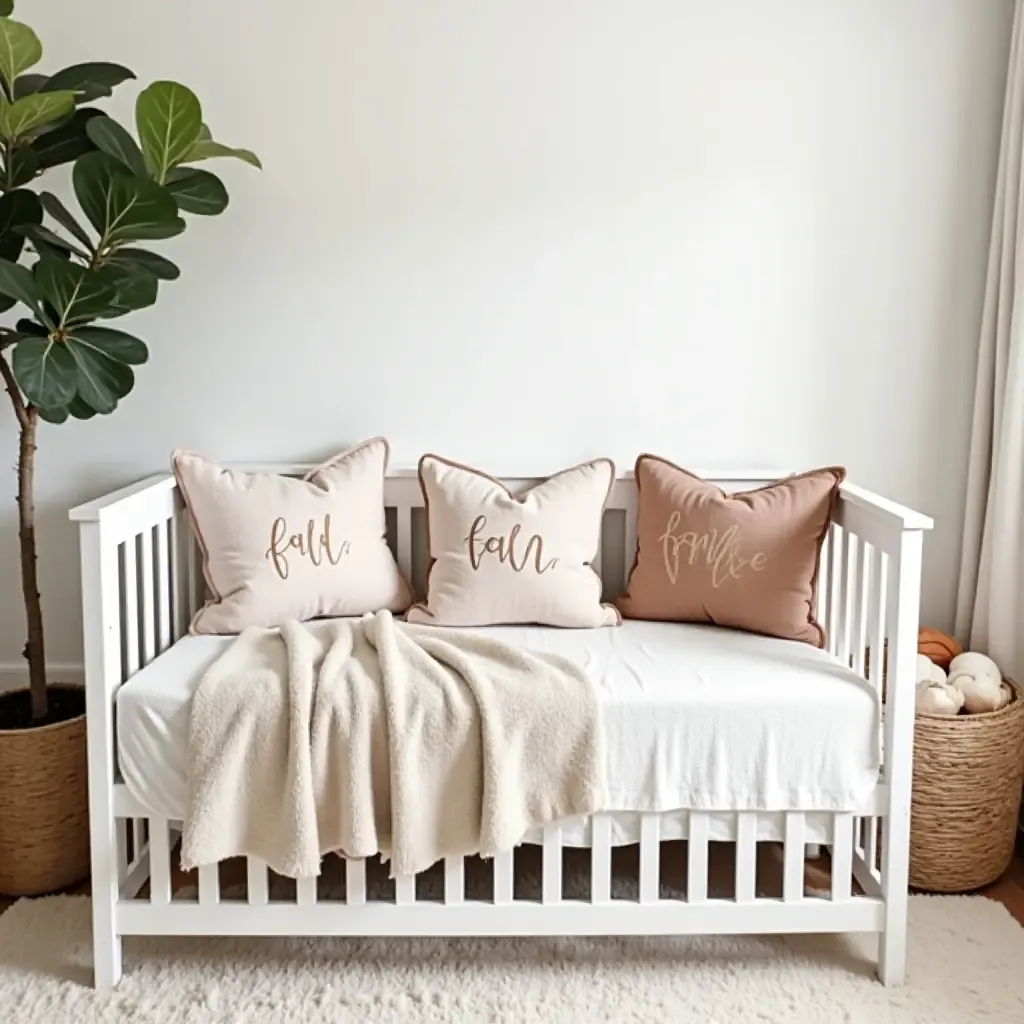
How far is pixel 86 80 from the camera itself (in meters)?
2.17

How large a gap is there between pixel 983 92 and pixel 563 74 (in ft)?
2.97

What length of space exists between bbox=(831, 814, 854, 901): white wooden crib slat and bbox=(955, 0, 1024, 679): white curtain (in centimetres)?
73

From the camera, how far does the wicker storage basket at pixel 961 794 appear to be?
2.29 meters

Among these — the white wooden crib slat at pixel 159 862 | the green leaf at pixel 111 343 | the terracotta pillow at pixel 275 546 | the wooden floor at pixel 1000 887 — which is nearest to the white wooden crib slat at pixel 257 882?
the white wooden crib slat at pixel 159 862

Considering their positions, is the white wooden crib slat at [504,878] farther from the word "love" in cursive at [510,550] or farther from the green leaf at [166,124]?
the green leaf at [166,124]

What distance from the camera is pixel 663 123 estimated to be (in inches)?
101

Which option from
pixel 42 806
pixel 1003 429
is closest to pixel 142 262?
pixel 42 806

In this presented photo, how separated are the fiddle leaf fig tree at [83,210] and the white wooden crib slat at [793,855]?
4.53 ft

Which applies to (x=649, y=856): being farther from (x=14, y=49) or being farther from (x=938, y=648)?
(x=14, y=49)

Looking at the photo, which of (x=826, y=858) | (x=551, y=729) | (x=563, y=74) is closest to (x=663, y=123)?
(x=563, y=74)

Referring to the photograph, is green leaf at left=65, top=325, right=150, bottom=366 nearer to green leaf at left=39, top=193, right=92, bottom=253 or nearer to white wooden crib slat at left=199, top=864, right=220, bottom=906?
green leaf at left=39, top=193, right=92, bottom=253

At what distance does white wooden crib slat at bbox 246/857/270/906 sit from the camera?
1972mm

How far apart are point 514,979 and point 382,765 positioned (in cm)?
45

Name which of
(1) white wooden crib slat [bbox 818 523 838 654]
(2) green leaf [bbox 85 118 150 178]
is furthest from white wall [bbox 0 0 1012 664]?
(2) green leaf [bbox 85 118 150 178]
